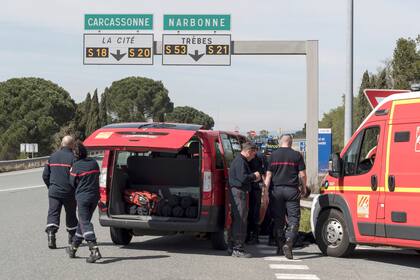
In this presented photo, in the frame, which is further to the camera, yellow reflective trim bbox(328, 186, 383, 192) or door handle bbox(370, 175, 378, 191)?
yellow reflective trim bbox(328, 186, 383, 192)

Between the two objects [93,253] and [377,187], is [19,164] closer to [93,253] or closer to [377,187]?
[93,253]

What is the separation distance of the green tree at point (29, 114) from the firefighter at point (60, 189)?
171 feet

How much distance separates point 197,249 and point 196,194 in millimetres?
864

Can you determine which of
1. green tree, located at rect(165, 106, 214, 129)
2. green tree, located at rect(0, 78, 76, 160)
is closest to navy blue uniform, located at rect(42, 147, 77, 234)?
green tree, located at rect(0, 78, 76, 160)

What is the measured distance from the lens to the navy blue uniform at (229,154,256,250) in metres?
9.12

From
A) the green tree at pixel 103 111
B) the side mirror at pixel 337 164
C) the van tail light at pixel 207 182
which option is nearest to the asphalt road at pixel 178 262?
the van tail light at pixel 207 182

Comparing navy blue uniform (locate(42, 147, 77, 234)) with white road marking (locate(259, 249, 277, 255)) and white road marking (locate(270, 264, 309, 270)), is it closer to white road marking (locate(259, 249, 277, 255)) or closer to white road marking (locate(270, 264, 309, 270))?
white road marking (locate(259, 249, 277, 255))

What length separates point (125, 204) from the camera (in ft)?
32.6

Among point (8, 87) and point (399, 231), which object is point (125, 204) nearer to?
point (399, 231)

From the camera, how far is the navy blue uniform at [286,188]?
911cm

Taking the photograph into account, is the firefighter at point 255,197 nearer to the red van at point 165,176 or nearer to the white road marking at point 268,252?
the red van at point 165,176

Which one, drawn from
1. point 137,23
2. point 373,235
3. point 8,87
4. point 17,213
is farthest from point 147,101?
point 373,235

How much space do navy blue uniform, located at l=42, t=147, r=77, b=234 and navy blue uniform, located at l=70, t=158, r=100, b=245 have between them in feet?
1.86

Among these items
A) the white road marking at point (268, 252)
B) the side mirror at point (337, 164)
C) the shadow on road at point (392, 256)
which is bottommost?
the shadow on road at point (392, 256)
